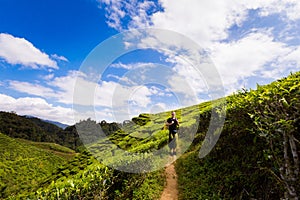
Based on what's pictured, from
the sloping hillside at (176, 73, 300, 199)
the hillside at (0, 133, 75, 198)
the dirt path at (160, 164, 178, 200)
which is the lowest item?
the hillside at (0, 133, 75, 198)

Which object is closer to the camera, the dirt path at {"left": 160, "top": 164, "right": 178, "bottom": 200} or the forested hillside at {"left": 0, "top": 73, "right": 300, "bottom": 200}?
the forested hillside at {"left": 0, "top": 73, "right": 300, "bottom": 200}

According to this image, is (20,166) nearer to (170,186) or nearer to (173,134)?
(173,134)

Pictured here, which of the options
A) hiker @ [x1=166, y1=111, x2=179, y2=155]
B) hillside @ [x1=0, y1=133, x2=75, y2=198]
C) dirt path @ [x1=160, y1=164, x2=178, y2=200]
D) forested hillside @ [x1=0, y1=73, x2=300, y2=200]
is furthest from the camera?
hillside @ [x1=0, y1=133, x2=75, y2=198]

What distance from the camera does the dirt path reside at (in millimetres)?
7968

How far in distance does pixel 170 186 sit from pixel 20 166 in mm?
29641

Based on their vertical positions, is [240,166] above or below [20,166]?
above

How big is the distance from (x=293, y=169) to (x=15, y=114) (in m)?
83.5

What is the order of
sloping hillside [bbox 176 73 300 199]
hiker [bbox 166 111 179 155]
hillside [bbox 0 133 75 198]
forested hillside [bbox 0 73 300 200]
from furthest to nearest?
hillside [bbox 0 133 75 198]
hiker [bbox 166 111 179 155]
forested hillside [bbox 0 73 300 200]
sloping hillside [bbox 176 73 300 199]

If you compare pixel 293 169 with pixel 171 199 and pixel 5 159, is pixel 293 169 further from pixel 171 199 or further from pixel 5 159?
pixel 5 159

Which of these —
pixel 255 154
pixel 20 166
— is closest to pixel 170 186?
pixel 255 154

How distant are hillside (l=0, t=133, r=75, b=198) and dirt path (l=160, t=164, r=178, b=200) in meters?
21.5

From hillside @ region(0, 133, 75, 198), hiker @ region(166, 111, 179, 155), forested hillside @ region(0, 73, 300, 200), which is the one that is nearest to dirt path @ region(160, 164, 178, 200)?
forested hillside @ region(0, 73, 300, 200)

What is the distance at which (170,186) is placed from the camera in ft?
28.6

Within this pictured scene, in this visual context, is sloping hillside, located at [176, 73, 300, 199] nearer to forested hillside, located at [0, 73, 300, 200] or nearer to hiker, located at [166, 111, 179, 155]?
forested hillside, located at [0, 73, 300, 200]
